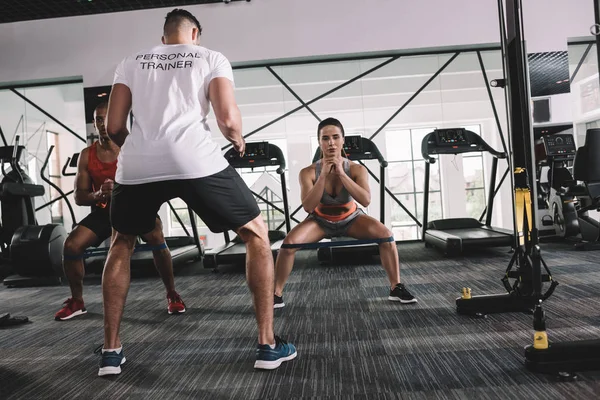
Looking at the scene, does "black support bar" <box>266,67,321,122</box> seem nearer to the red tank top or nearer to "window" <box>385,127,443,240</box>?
"window" <box>385,127,443,240</box>

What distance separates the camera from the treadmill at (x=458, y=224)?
14.0 feet

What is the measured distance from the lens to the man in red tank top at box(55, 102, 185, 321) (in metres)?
2.79

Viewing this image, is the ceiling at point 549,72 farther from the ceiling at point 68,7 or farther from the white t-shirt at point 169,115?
the white t-shirt at point 169,115

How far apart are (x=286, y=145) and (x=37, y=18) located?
12.2ft

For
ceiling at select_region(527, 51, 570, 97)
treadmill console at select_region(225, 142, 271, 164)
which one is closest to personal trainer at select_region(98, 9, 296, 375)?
treadmill console at select_region(225, 142, 271, 164)

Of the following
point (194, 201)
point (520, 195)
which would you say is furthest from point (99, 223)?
point (520, 195)

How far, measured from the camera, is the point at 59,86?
20.0 feet

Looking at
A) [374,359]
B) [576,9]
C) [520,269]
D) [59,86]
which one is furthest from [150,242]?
[576,9]

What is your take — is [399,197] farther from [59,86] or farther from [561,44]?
[59,86]

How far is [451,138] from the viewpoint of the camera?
4930mm

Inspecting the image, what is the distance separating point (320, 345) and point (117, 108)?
4.34 feet

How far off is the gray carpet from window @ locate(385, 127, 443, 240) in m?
2.68

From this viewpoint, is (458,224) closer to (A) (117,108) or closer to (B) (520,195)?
(B) (520,195)

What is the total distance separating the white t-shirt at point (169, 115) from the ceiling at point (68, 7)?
180 inches
